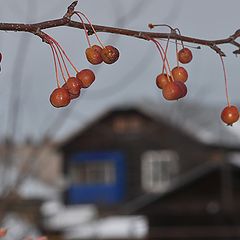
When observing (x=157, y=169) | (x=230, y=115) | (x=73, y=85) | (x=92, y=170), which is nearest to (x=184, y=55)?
(x=230, y=115)

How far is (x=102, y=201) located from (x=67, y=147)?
2391 mm

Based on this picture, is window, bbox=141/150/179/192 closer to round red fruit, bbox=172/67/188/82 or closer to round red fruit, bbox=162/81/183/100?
round red fruit, bbox=172/67/188/82

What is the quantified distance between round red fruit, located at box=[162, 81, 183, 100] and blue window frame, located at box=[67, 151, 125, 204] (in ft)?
76.3

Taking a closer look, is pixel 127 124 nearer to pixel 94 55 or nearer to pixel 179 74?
pixel 179 74

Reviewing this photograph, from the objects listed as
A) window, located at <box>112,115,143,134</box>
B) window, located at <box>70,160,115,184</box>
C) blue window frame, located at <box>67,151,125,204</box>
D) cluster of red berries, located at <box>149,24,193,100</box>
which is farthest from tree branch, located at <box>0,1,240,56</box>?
window, located at <box>70,160,115,184</box>

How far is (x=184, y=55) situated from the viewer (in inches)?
62.4

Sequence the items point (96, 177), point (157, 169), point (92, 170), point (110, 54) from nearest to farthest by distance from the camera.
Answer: point (110, 54), point (157, 169), point (96, 177), point (92, 170)

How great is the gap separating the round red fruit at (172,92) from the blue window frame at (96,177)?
76.3 feet

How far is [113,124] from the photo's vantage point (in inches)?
953

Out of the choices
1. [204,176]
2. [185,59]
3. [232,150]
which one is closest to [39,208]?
[204,176]

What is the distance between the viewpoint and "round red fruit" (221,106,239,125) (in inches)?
61.7

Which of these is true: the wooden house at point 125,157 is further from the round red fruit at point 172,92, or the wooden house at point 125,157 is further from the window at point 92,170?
the round red fruit at point 172,92

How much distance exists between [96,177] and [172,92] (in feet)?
81.0

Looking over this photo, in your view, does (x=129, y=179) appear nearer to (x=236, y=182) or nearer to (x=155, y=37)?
(x=236, y=182)
